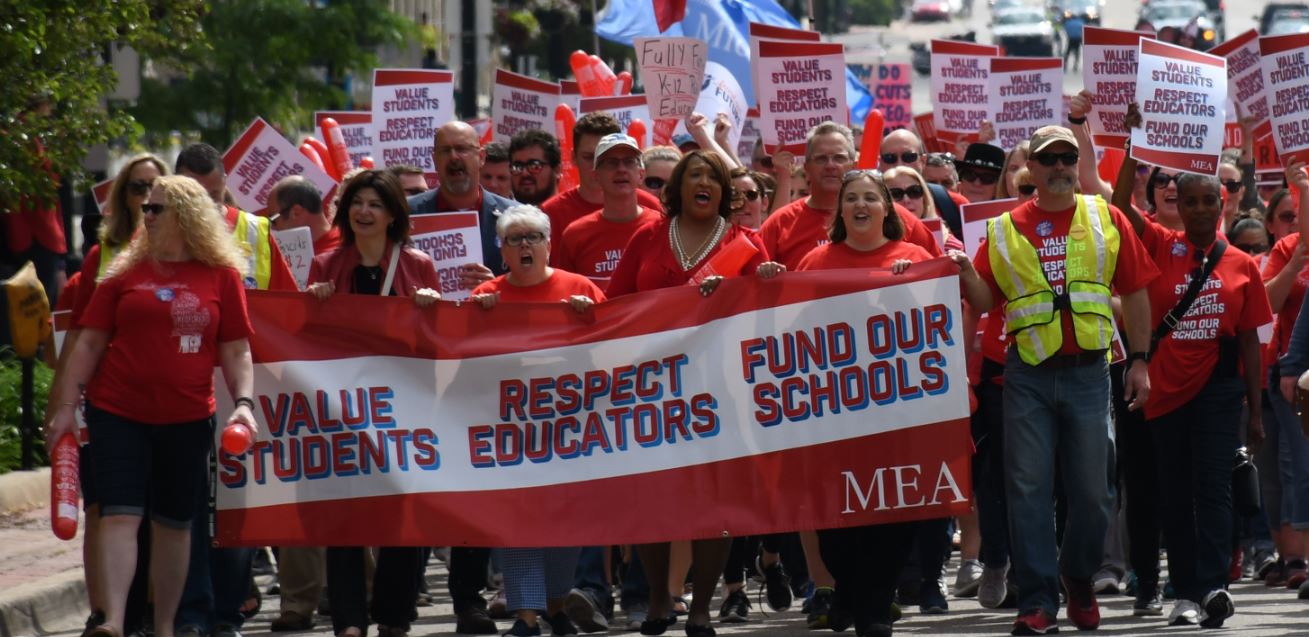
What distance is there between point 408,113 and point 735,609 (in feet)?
17.0

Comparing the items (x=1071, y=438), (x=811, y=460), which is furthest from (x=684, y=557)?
(x=1071, y=438)

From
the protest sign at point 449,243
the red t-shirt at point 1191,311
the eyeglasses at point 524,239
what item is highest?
the eyeglasses at point 524,239

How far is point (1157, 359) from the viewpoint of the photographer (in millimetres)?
10008

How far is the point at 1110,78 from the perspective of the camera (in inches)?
488

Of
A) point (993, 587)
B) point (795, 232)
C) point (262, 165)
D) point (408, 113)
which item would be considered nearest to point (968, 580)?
point (993, 587)

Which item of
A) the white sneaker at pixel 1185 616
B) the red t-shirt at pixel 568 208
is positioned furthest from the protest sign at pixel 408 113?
the white sneaker at pixel 1185 616

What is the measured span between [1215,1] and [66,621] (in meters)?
64.1

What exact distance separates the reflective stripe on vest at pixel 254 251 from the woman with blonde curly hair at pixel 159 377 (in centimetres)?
105

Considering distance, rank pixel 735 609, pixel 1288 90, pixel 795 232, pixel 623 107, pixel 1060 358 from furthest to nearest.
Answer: pixel 623 107, pixel 1288 90, pixel 735 609, pixel 795 232, pixel 1060 358

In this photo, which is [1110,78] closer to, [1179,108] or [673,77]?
[1179,108]

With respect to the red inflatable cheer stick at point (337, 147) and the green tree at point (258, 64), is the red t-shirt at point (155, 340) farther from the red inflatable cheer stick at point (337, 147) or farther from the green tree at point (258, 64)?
the green tree at point (258, 64)

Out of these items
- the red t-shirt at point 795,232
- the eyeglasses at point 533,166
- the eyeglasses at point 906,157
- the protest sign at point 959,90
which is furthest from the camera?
the protest sign at point 959,90

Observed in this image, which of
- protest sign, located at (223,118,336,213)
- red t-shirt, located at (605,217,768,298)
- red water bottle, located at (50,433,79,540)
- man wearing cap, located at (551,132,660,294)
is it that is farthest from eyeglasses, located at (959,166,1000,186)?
red water bottle, located at (50,433,79,540)

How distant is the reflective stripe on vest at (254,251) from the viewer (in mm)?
9930
